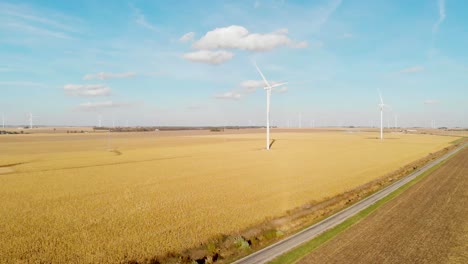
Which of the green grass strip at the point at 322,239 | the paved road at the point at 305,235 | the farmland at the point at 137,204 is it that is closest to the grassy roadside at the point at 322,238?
the green grass strip at the point at 322,239

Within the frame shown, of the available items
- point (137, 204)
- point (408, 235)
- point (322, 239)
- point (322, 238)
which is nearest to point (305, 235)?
point (322, 238)

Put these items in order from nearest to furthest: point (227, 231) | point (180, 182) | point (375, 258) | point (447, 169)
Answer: point (375, 258) < point (227, 231) < point (180, 182) < point (447, 169)

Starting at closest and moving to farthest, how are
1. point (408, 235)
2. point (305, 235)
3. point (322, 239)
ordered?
point (322, 239) → point (408, 235) → point (305, 235)

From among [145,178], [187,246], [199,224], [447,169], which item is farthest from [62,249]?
[447,169]

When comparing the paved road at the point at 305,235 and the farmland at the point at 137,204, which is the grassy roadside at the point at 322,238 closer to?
the paved road at the point at 305,235

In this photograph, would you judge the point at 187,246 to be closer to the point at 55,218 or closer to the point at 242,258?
the point at 242,258

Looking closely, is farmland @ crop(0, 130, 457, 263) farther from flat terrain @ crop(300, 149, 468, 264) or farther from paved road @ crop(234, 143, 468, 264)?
flat terrain @ crop(300, 149, 468, 264)

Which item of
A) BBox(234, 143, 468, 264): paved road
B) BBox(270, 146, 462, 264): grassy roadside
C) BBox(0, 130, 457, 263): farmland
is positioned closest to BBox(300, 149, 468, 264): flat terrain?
BBox(270, 146, 462, 264): grassy roadside

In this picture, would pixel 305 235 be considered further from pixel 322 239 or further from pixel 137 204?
pixel 137 204
